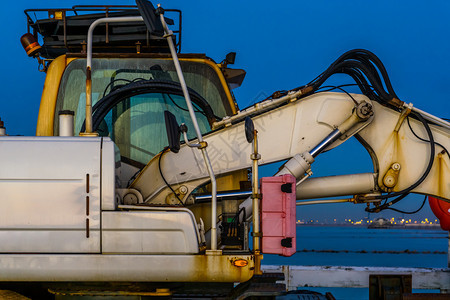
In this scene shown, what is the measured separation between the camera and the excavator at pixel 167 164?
4688mm

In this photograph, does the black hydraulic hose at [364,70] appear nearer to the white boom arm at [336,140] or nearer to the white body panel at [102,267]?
the white boom arm at [336,140]

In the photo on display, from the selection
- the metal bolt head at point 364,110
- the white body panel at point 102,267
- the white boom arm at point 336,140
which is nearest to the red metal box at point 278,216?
the white body panel at point 102,267

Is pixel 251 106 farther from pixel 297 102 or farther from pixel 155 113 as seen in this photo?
pixel 155 113

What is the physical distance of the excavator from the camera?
4.69m

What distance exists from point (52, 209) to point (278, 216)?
1.73 m

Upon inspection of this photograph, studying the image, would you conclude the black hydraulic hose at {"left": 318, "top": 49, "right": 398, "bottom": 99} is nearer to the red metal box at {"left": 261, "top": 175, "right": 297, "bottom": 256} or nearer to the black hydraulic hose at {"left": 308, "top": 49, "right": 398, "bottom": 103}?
the black hydraulic hose at {"left": 308, "top": 49, "right": 398, "bottom": 103}

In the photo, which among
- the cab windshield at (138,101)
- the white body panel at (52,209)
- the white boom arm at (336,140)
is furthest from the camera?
the cab windshield at (138,101)

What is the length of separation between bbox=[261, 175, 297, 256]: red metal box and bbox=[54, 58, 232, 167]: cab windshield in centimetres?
170

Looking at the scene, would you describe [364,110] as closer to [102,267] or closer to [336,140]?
[336,140]

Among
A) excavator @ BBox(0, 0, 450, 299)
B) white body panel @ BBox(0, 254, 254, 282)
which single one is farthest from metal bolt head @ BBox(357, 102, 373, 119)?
white body panel @ BBox(0, 254, 254, 282)

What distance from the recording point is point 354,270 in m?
9.03

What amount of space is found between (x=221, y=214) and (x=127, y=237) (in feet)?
4.58

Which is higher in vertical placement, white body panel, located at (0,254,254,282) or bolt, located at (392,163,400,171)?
bolt, located at (392,163,400,171)

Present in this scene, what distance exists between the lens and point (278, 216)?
482 cm
